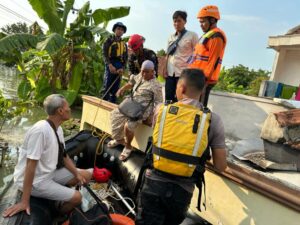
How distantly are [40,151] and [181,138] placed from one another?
4.46 feet

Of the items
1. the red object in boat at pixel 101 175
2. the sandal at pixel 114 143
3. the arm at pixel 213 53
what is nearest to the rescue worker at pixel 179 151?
the arm at pixel 213 53

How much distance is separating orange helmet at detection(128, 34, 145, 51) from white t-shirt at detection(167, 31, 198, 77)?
18.7 inches

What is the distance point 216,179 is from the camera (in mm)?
2932

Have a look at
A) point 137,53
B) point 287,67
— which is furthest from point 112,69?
point 287,67

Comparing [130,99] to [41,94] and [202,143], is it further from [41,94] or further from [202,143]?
[41,94]

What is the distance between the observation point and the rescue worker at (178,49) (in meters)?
3.87

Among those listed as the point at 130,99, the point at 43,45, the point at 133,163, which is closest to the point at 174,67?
the point at 130,99

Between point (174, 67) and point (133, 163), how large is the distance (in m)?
1.40

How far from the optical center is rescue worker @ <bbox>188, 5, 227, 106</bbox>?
10.5ft

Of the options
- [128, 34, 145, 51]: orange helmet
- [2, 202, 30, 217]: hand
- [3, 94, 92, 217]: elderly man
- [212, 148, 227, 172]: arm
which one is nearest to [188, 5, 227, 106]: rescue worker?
[128, 34, 145, 51]: orange helmet

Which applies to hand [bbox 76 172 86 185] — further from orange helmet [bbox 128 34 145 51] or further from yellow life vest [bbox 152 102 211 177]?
orange helmet [bbox 128 34 145 51]

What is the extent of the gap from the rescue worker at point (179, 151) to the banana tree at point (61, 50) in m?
5.78

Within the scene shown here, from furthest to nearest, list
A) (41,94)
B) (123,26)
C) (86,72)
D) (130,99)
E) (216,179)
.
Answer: (86,72), (41,94), (123,26), (130,99), (216,179)

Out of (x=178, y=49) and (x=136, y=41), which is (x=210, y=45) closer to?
(x=178, y=49)
